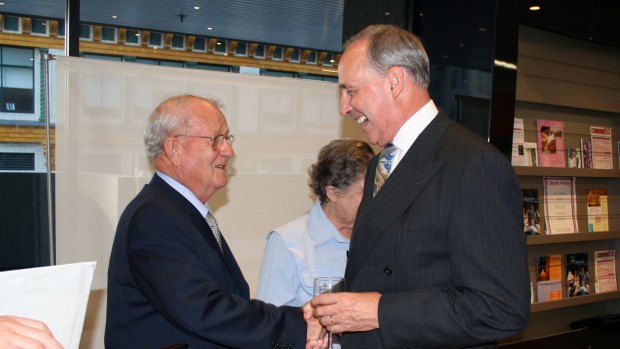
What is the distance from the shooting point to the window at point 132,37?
12.8ft

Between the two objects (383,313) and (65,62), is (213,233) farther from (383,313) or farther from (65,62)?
(65,62)

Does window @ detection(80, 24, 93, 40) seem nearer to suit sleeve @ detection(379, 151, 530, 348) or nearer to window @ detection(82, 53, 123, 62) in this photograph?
window @ detection(82, 53, 123, 62)

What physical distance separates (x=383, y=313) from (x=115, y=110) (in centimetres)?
238

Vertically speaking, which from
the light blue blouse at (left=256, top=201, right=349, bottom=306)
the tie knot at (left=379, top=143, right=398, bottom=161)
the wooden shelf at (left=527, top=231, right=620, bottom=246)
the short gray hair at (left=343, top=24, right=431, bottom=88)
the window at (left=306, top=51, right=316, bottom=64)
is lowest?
the wooden shelf at (left=527, top=231, right=620, bottom=246)

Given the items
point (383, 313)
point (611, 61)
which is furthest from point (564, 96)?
point (383, 313)

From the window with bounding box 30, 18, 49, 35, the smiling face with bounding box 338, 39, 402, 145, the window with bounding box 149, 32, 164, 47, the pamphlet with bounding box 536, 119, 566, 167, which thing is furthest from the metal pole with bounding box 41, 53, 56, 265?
the pamphlet with bounding box 536, 119, 566, 167

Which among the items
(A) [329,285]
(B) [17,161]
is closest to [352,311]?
(A) [329,285]

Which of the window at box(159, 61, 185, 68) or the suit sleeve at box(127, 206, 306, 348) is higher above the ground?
the window at box(159, 61, 185, 68)

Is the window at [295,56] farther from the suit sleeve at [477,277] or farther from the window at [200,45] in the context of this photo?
the suit sleeve at [477,277]

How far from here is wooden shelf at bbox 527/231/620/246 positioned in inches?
158

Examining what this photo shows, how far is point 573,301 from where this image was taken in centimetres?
429

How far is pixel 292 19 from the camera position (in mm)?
4520

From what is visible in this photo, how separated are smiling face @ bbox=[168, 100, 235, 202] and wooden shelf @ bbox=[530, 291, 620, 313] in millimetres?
2470

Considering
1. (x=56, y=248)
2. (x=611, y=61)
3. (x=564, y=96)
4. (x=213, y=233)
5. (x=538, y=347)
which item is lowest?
(x=538, y=347)
